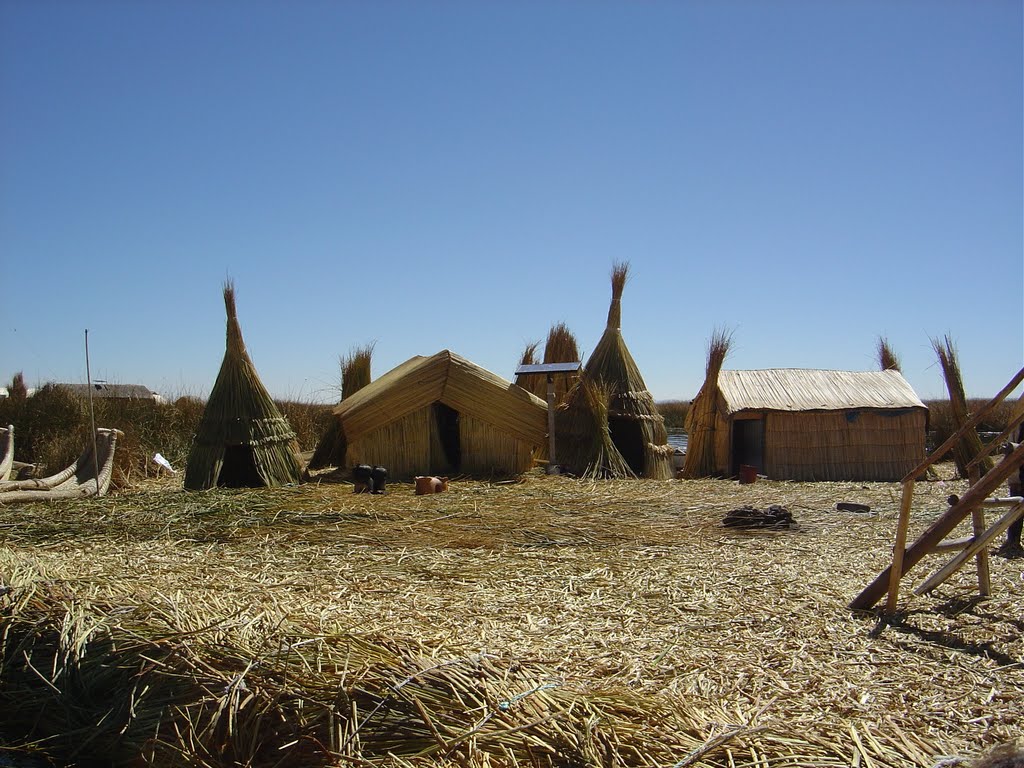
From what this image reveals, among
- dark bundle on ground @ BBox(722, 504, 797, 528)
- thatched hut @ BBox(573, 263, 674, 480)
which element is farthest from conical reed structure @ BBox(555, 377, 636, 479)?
dark bundle on ground @ BBox(722, 504, 797, 528)

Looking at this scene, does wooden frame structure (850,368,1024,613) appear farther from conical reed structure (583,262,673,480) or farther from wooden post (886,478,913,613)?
conical reed structure (583,262,673,480)

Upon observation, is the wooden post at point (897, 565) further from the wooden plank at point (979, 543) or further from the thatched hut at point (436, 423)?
the thatched hut at point (436, 423)

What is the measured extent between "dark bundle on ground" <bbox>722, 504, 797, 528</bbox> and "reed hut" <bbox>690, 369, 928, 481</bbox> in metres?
5.90

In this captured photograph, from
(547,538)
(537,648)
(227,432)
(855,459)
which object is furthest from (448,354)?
(537,648)

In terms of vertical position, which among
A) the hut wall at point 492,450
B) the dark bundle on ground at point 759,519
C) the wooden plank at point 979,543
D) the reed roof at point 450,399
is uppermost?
the reed roof at point 450,399

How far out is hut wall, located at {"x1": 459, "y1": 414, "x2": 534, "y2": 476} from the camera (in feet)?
37.2

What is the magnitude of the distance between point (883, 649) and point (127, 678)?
3.40m

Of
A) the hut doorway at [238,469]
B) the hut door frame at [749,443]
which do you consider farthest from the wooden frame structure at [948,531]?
the hut door frame at [749,443]

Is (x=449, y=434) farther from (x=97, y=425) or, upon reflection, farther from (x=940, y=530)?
(x=940, y=530)

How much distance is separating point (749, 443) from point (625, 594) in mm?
10256

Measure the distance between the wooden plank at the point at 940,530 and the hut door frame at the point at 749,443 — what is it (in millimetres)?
9167

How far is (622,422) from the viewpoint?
13.4 meters

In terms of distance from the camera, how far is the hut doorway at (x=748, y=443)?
13.4 meters

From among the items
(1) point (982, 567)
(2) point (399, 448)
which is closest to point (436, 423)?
(2) point (399, 448)
